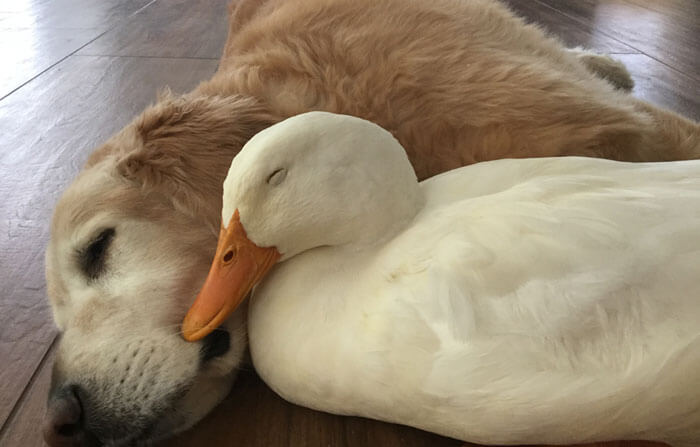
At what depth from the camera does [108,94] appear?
1.89 meters

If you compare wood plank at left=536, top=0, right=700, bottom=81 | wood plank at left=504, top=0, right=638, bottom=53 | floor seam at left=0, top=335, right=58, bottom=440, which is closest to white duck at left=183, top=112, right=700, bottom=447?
floor seam at left=0, top=335, right=58, bottom=440

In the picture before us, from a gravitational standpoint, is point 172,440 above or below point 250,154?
below

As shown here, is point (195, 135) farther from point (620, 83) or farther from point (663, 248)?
point (620, 83)

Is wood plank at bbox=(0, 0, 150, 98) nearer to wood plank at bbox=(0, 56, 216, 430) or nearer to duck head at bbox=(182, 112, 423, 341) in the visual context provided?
wood plank at bbox=(0, 56, 216, 430)

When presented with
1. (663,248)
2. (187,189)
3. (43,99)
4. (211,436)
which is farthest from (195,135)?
(43,99)

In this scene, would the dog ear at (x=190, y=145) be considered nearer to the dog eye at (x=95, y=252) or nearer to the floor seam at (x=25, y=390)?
the dog eye at (x=95, y=252)

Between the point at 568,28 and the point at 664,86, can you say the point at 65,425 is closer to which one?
the point at 664,86

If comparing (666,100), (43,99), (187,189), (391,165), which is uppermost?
(391,165)

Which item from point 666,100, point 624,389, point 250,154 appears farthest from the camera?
point 666,100

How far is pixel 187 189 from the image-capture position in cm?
89

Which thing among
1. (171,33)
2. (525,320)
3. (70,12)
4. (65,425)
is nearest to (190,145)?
(65,425)

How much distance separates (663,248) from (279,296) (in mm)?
424

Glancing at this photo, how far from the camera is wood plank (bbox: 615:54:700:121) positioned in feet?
5.30

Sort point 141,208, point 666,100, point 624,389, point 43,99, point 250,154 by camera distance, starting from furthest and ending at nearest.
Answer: point 43,99, point 666,100, point 141,208, point 250,154, point 624,389
